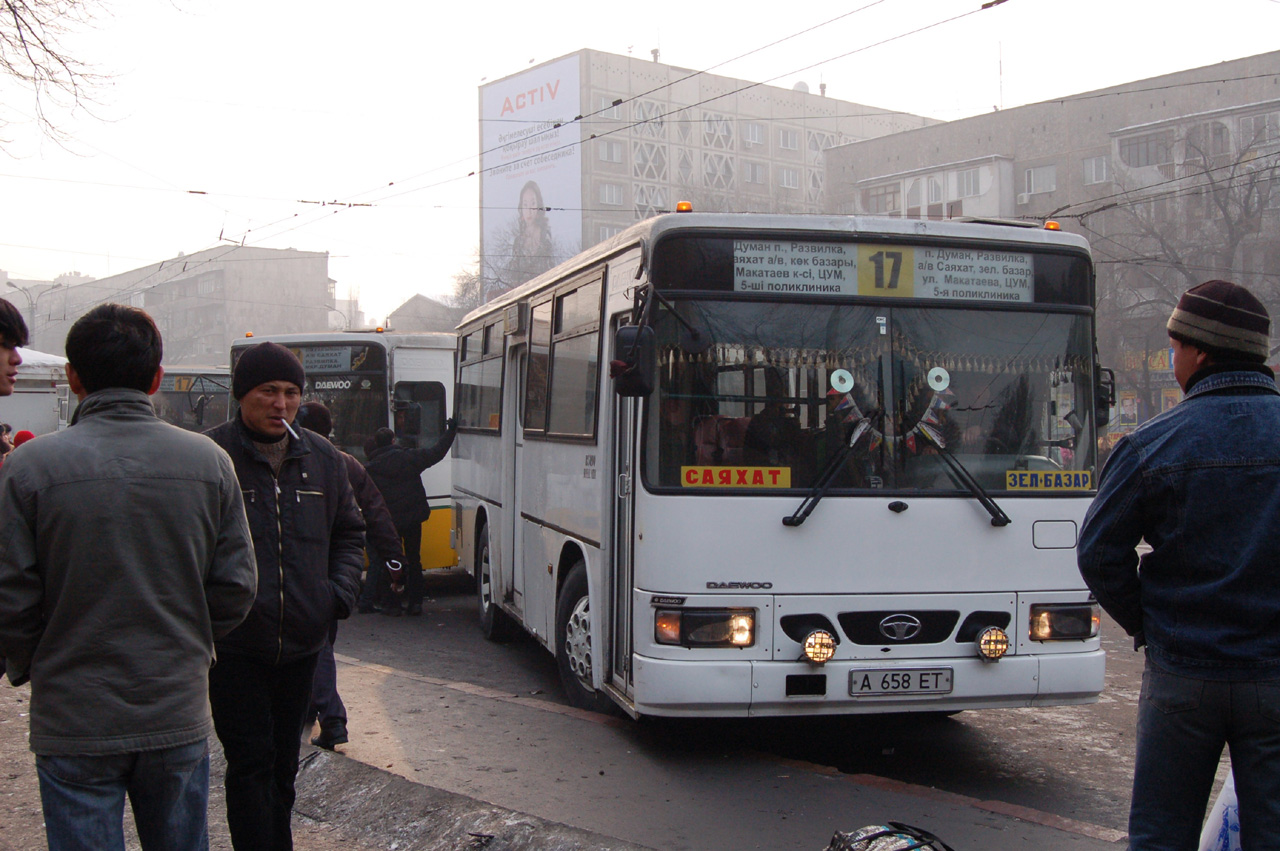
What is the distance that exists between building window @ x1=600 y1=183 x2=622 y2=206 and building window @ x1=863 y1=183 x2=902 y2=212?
2813 centimetres

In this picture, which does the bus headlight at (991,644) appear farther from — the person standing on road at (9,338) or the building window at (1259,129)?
the building window at (1259,129)

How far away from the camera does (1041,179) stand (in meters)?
56.2

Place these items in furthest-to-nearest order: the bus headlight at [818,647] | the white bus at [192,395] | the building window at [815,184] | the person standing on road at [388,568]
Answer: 1. the building window at [815,184]
2. the white bus at [192,395]
3. the bus headlight at [818,647]
4. the person standing on road at [388,568]

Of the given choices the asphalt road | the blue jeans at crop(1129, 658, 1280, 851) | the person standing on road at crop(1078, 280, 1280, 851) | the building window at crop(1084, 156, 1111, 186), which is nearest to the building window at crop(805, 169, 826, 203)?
the building window at crop(1084, 156, 1111, 186)

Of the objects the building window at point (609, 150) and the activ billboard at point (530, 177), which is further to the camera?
the building window at point (609, 150)

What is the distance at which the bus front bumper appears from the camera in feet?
18.6

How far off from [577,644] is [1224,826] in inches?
178

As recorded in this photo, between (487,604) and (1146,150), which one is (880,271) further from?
(1146,150)

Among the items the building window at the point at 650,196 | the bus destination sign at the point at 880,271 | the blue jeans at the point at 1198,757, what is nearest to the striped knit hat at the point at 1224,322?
the blue jeans at the point at 1198,757

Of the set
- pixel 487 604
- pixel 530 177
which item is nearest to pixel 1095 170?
pixel 530 177

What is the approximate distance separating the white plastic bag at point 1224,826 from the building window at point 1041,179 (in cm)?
5660

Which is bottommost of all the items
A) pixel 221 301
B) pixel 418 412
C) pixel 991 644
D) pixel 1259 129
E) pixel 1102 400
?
pixel 991 644

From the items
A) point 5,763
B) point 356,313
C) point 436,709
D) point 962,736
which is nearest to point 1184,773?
point 962,736

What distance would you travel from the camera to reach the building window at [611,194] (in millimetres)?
85875
